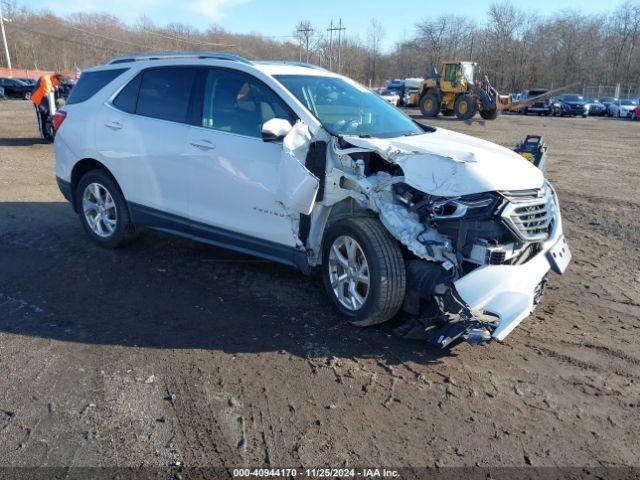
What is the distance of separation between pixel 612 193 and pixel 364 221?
7.38 metres

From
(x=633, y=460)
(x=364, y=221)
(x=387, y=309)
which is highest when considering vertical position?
(x=364, y=221)

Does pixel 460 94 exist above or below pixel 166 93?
above

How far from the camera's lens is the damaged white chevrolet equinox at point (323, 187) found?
3.64 m

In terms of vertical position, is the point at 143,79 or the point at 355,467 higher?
the point at 143,79

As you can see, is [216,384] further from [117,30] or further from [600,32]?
[117,30]

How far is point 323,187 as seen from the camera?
4246mm

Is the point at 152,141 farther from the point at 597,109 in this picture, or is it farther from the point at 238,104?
the point at 597,109

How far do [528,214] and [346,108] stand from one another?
6.38ft

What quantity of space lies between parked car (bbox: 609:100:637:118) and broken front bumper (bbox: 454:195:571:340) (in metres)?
40.7

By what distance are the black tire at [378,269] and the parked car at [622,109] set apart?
134 feet

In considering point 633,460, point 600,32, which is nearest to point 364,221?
point 633,460

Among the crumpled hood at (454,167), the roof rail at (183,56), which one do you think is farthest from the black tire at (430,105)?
the crumpled hood at (454,167)

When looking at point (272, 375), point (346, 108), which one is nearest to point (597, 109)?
point (346, 108)

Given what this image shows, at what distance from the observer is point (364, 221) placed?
401 cm
